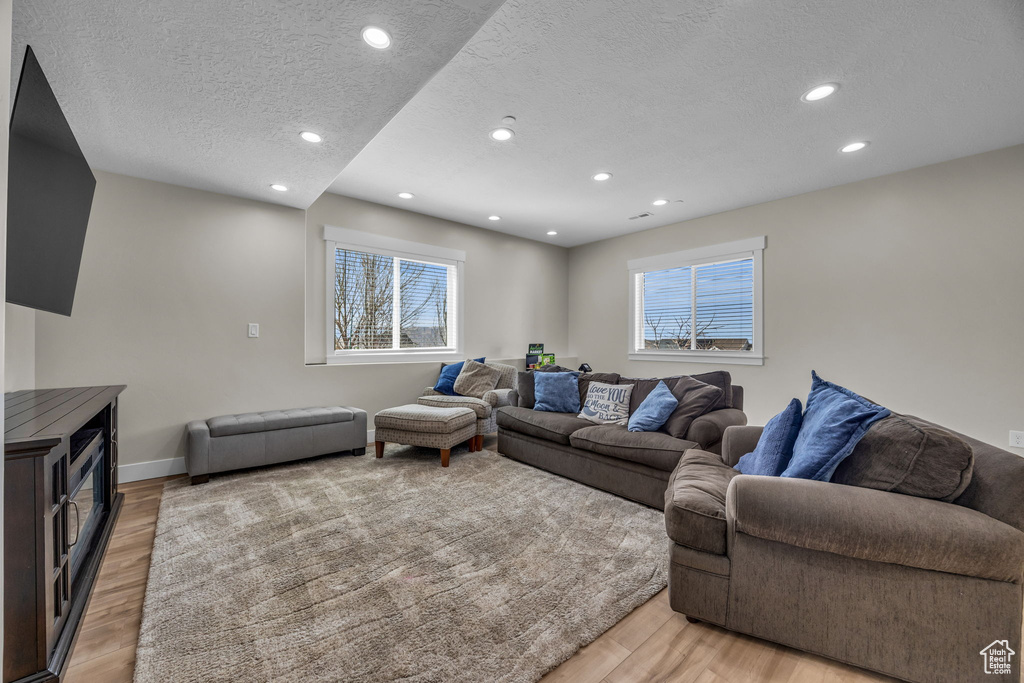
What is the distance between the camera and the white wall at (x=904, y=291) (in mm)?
3137

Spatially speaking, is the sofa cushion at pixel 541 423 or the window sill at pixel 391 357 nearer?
the sofa cushion at pixel 541 423

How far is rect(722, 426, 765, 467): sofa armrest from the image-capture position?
2213mm

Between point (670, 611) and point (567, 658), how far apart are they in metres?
0.52

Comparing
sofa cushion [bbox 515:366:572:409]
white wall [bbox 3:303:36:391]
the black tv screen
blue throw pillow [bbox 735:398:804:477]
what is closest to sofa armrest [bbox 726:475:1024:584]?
blue throw pillow [bbox 735:398:804:477]

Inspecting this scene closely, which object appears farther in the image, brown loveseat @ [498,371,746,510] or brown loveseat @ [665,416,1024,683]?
brown loveseat @ [498,371,746,510]

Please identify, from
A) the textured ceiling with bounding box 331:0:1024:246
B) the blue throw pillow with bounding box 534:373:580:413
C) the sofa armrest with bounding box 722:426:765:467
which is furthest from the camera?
the blue throw pillow with bounding box 534:373:580:413

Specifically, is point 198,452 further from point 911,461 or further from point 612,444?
point 911,461

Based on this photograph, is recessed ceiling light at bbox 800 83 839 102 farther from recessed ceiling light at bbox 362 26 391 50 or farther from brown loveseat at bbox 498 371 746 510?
recessed ceiling light at bbox 362 26 391 50

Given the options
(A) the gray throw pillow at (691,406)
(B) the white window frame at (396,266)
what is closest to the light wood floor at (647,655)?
(A) the gray throw pillow at (691,406)

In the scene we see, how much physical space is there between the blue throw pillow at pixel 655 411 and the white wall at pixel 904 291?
2080 mm

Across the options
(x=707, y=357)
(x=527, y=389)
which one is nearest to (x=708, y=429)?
(x=527, y=389)

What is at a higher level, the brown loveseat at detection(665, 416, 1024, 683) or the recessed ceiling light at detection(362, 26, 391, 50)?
the recessed ceiling light at detection(362, 26, 391, 50)

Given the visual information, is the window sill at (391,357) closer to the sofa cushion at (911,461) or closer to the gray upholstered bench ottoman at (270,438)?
the gray upholstered bench ottoman at (270,438)

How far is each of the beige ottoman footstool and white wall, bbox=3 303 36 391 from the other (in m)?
2.18
